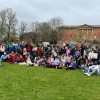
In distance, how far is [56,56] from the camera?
19.8m

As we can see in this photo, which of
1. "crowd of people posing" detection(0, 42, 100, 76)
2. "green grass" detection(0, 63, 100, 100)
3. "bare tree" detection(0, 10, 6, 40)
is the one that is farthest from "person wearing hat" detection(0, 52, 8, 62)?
"bare tree" detection(0, 10, 6, 40)

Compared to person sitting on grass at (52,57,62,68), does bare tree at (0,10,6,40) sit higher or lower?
higher

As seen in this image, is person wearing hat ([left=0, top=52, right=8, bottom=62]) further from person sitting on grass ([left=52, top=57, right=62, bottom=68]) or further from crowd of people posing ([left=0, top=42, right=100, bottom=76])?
→ person sitting on grass ([left=52, top=57, right=62, bottom=68])

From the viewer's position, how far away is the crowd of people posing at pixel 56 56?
18.0 m

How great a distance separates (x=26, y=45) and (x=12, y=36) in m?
45.0

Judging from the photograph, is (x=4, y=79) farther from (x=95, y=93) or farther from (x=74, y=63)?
(x=74, y=63)

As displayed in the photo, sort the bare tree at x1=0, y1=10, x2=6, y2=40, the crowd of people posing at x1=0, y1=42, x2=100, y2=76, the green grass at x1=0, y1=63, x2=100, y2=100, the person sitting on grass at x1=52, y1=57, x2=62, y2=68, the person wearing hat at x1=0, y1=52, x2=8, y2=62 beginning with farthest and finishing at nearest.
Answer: the bare tree at x1=0, y1=10, x2=6, y2=40, the person wearing hat at x1=0, y1=52, x2=8, y2=62, the person sitting on grass at x1=52, y1=57, x2=62, y2=68, the crowd of people posing at x1=0, y1=42, x2=100, y2=76, the green grass at x1=0, y1=63, x2=100, y2=100

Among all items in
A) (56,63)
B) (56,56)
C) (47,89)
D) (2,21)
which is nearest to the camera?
(47,89)

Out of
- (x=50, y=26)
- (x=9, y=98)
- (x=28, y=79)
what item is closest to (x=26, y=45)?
Answer: (x=28, y=79)

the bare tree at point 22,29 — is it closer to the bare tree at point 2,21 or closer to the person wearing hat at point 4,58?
the bare tree at point 2,21

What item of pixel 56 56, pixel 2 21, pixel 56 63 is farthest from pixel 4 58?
pixel 2 21

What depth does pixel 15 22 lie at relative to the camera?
218ft

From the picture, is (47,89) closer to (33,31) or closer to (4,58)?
(4,58)

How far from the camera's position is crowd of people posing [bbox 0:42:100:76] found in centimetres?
1798
